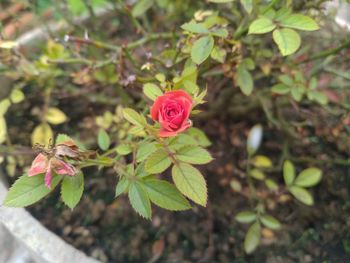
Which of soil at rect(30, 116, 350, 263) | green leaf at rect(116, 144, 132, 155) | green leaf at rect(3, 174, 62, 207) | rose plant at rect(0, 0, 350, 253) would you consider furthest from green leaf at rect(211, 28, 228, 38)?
soil at rect(30, 116, 350, 263)

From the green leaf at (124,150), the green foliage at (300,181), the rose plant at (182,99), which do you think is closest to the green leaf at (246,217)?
the rose plant at (182,99)

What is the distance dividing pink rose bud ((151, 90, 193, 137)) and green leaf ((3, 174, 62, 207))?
20 cm

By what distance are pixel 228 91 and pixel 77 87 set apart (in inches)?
19.4

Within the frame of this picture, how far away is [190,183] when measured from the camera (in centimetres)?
66

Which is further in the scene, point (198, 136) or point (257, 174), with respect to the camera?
point (257, 174)

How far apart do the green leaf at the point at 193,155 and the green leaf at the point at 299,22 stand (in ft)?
0.86

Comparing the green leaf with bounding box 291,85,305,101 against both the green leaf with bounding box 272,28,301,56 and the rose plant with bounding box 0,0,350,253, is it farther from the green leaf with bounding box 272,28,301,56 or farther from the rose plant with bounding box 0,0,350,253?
the green leaf with bounding box 272,28,301,56

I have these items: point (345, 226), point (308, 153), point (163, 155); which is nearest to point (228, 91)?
point (308, 153)

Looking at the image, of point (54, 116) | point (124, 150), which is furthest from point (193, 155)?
point (54, 116)

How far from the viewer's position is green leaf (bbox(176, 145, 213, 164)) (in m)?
0.67

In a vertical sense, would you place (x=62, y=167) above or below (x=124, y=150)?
above

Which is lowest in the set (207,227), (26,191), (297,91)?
(207,227)

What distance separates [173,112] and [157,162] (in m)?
0.11

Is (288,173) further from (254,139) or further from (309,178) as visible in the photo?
(254,139)
